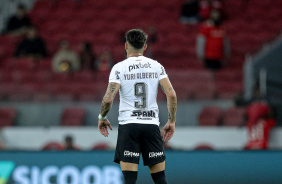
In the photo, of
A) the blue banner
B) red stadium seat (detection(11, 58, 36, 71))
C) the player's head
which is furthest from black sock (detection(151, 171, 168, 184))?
red stadium seat (detection(11, 58, 36, 71))

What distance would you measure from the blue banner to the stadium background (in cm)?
1

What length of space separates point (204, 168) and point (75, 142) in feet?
→ 12.7

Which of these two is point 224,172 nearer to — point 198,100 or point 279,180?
point 279,180

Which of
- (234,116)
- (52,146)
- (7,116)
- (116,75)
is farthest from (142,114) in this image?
(7,116)

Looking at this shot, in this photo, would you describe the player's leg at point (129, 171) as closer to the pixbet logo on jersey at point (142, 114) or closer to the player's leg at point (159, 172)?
the player's leg at point (159, 172)

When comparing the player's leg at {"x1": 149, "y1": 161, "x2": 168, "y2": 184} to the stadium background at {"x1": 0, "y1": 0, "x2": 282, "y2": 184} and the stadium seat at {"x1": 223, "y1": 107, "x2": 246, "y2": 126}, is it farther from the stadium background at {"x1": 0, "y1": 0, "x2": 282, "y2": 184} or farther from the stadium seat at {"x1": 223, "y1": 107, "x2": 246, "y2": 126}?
the stadium seat at {"x1": 223, "y1": 107, "x2": 246, "y2": 126}

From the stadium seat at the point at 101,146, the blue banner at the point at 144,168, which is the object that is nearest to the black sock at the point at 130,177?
the blue banner at the point at 144,168

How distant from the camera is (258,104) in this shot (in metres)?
11.1

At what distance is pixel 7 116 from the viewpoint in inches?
468

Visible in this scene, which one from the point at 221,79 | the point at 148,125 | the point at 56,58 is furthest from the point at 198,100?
the point at 148,125

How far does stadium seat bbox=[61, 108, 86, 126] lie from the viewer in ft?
38.9

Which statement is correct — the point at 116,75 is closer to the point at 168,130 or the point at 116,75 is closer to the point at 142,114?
the point at 142,114

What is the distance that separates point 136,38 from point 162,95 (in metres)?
5.85

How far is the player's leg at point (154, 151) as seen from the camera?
5598mm
